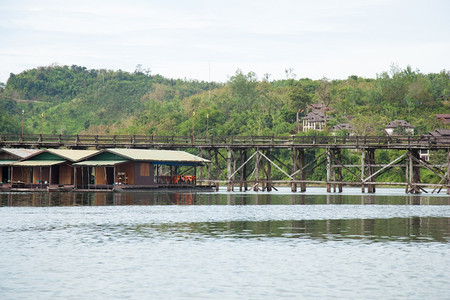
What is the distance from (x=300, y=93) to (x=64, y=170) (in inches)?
3380

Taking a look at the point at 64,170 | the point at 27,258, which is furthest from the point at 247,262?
the point at 64,170

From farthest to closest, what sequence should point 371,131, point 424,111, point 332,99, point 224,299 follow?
point 332,99 < point 424,111 < point 371,131 < point 224,299

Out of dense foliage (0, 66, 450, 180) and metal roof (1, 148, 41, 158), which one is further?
dense foliage (0, 66, 450, 180)

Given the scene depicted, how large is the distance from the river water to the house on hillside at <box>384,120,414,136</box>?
8061cm

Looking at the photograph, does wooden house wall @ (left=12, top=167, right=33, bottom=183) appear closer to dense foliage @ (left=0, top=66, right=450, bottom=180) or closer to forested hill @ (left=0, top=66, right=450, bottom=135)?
dense foliage @ (left=0, top=66, right=450, bottom=180)

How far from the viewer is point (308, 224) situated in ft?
112

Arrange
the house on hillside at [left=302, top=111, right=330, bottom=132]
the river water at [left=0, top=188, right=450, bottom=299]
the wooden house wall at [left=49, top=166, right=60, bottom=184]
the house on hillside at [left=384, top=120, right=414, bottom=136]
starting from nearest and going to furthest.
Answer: the river water at [left=0, top=188, right=450, bottom=299] → the wooden house wall at [left=49, top=166, right=60, bottom=184] → the house on hillside at [left=384, top=120, right=414, bottom=136] → the house on hillside at [left=302, top=111, right=330, bottom=132]

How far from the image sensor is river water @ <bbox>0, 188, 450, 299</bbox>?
17188 mm

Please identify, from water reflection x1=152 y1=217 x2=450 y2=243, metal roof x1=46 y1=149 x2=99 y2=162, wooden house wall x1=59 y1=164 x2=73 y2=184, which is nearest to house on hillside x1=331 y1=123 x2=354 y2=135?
metal roof x1=46 y1=149 x2=99 y2=162

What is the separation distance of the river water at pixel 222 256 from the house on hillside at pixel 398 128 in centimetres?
8061

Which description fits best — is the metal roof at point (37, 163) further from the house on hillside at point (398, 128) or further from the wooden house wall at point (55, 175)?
the house on hillside at point (398, 128)

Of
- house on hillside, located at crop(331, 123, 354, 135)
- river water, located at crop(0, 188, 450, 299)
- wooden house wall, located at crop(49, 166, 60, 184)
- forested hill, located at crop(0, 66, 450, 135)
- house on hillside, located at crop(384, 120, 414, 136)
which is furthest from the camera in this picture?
forested hill, located at crop(0, 66, 450, 135)

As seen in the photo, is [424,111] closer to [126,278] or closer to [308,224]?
[308,224]

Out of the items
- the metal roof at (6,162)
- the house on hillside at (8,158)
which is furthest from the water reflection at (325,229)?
the house on hillside at (8,158)
